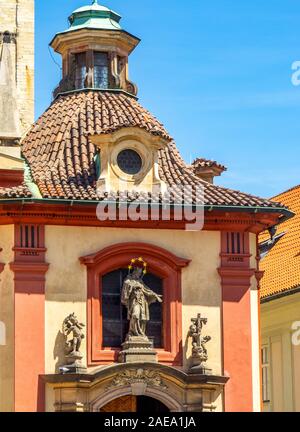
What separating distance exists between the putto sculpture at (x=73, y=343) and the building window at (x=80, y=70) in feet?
27.1

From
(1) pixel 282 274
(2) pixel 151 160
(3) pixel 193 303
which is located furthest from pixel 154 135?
(1) pixel 282 274

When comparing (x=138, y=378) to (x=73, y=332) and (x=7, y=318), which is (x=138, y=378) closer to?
(x=73, y=332)

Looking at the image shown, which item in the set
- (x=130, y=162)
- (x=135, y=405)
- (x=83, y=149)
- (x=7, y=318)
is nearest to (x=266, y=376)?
(x=135, y=405)

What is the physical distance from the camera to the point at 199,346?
2245 inches

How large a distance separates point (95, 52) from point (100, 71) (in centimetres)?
54

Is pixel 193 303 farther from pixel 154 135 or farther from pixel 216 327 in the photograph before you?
pixel 154 135

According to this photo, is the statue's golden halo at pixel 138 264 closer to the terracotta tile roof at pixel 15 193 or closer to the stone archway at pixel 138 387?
the stone archway at pixel 138 387

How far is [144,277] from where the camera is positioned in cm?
5750

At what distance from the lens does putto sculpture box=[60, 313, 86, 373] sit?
5591 cm

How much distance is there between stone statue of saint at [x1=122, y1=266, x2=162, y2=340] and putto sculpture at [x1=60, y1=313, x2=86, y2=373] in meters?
1.29

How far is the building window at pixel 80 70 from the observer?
203ft
